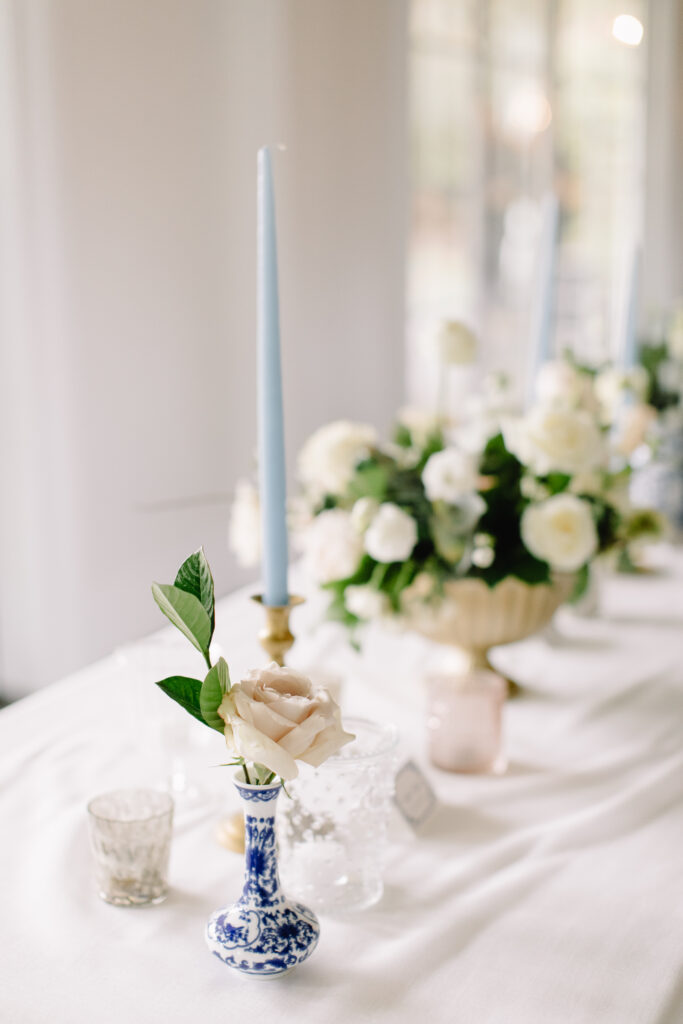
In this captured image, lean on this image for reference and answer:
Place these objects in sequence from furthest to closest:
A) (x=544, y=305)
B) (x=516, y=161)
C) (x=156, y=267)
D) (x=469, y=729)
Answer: (x=516, y=161)
(x=156, y=267)
(x=544, y=305)
(x=469, y=729)

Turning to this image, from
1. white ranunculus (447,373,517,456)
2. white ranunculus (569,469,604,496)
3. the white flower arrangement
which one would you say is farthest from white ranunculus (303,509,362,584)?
white ranunculus (569,469,604,496)

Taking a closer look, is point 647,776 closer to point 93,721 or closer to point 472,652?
point 472,652

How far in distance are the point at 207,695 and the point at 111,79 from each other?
1698 millimetres

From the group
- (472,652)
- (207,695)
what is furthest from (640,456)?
(207,695)

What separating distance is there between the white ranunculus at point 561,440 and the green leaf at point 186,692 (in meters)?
0.60

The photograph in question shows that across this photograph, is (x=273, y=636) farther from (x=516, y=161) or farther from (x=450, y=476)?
(x=516, y=161)

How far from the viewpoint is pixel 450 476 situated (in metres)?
1.00

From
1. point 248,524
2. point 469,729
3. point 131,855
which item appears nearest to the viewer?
point 131,855

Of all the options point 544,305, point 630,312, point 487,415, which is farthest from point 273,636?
point 630,312

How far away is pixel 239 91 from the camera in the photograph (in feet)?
7.44

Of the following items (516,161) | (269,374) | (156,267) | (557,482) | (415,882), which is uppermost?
→ (516,161)

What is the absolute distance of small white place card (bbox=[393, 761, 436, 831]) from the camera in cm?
81

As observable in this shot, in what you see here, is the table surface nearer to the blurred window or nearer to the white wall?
the white wall

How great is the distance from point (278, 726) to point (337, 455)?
1.87 ft
